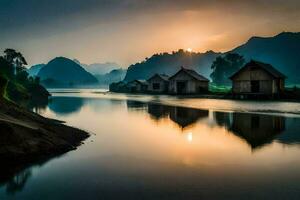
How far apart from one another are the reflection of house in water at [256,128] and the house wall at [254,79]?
100 feet

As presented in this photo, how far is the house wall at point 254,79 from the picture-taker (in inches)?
2317

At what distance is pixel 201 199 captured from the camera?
967 cm

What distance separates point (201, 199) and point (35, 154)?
8702 mm

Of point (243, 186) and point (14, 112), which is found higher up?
point (14, 112)

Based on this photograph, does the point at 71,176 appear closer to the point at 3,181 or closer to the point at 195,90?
the point at 3,181

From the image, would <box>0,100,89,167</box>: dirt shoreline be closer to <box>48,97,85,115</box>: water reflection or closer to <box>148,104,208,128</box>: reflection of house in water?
<box>148,104,208,128</box>: reflection of house in water

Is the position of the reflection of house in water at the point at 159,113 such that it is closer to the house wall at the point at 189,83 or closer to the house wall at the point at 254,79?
the house wall at the point at 254,79

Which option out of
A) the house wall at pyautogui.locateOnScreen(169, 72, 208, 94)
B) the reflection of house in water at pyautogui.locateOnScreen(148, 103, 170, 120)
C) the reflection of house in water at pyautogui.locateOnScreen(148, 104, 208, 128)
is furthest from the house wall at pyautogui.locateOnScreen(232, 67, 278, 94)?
the reflection of house in water at pyautogui.locateOnScreen(148, 103, 170, 120)

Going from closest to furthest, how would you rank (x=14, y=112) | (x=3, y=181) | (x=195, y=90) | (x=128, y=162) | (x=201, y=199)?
(x=201, y=199)
(x=3, y=181)
(x=128, y=162)
(x=14, y=112)
(x=195, y=90)

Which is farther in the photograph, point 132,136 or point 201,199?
point 132,136

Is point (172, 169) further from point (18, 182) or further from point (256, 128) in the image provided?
point (256, 128)

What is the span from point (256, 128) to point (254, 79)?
38.7 meters

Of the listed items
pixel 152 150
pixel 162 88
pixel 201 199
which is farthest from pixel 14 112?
pixel 162 88

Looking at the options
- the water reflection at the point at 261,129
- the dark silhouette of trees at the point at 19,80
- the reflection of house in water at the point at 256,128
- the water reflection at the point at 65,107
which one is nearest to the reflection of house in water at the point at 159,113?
the water reflection at the point at 261,129
